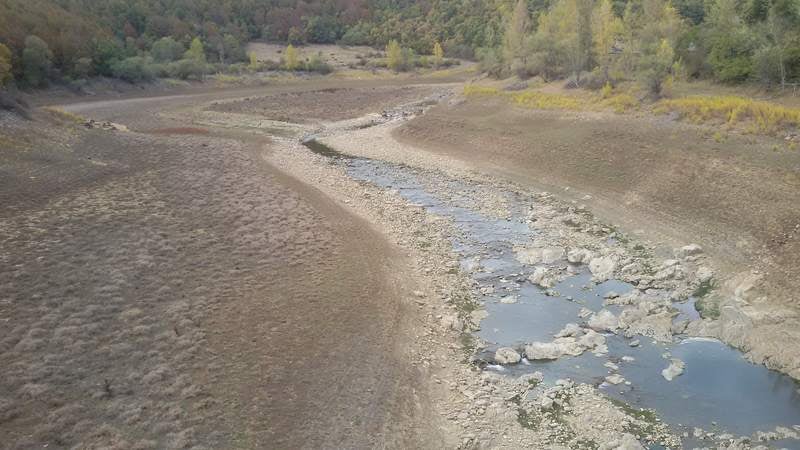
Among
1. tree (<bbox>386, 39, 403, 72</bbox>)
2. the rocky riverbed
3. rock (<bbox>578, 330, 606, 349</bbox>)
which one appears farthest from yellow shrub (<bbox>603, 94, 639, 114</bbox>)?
tree (<bbox>386, 39, 403, 72</bbox>)

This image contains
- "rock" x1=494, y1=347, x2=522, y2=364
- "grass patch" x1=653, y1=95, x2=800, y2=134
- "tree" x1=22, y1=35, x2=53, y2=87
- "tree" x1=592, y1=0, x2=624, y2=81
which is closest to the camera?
"rock" x1=494, y1=347, x2=522, y2=364

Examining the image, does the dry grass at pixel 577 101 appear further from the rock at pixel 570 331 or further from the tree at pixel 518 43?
the rock at pixel 570 331

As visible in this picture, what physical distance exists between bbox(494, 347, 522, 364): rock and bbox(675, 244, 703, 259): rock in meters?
10.8

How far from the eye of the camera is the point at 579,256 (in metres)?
24.7

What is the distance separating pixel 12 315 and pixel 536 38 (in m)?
66.2

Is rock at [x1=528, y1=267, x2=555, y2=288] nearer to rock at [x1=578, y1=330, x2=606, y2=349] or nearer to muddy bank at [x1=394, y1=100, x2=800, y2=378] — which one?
rock at [x1=578, y1=330, x2=606, y2=349]

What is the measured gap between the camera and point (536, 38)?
70625 mm

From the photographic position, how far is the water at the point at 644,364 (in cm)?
1459

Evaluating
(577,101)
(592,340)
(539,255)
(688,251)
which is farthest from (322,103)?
(592,340)

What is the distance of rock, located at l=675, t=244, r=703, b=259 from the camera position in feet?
78.1

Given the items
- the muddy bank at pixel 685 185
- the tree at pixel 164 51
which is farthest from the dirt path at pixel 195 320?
the tree at pixel 164 51

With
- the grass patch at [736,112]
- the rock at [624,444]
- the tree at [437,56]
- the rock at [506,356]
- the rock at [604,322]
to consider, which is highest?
the tree at [437,56]

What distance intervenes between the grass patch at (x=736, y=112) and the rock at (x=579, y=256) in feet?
55.1

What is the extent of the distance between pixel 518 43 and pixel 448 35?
77.6 meters
